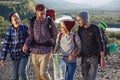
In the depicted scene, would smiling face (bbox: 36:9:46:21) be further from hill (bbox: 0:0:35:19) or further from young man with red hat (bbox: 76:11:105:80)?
hill (bbox: 0:0:35:19)

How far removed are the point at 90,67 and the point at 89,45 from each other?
0.37 m

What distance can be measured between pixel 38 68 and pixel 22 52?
14.6 inches

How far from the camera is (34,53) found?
7.68 m

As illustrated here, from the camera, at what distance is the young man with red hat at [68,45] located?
7418mm

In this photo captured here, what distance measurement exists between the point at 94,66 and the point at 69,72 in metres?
0.42

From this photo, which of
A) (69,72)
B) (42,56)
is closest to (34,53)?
(42,56)

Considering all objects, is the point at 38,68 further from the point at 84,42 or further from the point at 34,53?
the point at 84,42

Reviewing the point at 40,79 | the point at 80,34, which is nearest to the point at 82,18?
the point at 80,34

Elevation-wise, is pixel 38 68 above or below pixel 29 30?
below

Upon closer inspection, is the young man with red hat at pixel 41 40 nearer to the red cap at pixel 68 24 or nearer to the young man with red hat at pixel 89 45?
the red cap at pixel 68 24

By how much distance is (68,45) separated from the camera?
7469 mm

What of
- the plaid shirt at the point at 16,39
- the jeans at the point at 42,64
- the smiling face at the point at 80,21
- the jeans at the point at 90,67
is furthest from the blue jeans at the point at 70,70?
the plaid shirt at the point at 16,39

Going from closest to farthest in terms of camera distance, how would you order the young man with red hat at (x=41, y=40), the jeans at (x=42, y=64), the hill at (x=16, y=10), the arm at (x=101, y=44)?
the arm at (x=101, y=44)
the young man with red hat at (x=41, y=40)
the jeans at (x=42, y=64)
the hill at (x=16, y=10)

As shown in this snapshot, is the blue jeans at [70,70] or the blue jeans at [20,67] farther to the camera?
the blue jeans at [20,67]
